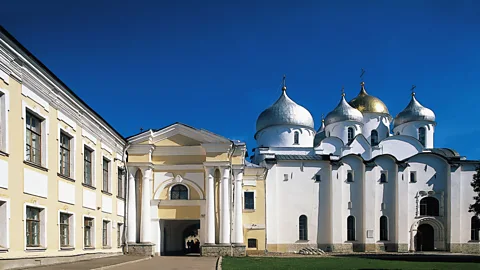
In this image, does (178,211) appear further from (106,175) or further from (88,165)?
(88,165)

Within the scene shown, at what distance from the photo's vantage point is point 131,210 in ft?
88.6

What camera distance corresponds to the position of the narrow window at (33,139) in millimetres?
15346

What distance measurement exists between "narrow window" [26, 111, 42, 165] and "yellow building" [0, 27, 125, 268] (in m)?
0.03

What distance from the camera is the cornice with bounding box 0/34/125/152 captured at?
14.0 metres

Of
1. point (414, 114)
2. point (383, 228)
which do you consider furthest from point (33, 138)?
point (414, 114)

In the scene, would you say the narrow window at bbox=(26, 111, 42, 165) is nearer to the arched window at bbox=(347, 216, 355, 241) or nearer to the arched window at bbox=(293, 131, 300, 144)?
the arched window at bbox=(347, 216, 355, 241)

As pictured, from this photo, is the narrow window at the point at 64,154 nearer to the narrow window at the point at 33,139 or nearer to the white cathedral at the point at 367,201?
the narrow window at the point at 33,139

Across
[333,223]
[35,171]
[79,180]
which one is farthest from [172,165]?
[333,223]

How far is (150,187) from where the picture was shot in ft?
90.8

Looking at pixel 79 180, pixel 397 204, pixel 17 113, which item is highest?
pixel 17 113

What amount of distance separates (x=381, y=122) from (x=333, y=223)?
572 inches

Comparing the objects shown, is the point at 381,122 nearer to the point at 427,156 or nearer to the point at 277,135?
the point at 427,156

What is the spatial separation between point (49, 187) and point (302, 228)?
2482 cm

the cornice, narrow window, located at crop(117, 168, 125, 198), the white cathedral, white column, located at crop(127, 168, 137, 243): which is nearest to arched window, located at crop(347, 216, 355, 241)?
the white cathedral
